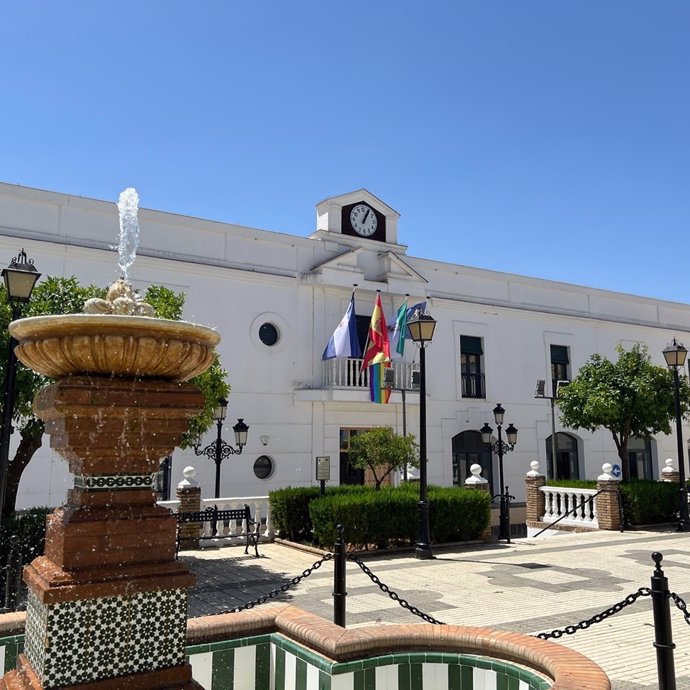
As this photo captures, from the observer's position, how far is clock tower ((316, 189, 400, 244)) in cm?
2200

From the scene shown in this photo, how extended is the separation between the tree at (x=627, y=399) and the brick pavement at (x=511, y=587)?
183 inches

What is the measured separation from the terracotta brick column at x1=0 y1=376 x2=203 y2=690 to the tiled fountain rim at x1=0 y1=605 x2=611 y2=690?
0.89m

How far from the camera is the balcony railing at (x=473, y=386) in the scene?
79.3 ft

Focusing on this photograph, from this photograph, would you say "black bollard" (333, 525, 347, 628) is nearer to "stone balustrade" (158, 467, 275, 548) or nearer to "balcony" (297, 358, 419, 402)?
"stone balustrade" (158, 467, 275, 548)

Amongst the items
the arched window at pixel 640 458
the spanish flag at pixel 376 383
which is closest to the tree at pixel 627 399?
the spanish flag at pixel 376 383

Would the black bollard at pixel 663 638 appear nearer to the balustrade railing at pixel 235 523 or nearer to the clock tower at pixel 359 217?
the balustrade railing at pixel 235 523

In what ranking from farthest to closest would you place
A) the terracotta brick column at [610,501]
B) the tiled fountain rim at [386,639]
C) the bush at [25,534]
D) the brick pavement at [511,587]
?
the terracotta brick column at [610,501], the bush at [25,534], the brick pavement at [511,587], the tiled fountain rim at [386,639]

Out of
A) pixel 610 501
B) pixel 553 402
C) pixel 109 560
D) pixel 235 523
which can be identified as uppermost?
pixel 553 402

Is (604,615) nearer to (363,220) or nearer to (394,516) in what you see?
(394,516)

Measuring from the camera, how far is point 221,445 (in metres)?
17.9

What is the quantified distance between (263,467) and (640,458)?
59.0 feet

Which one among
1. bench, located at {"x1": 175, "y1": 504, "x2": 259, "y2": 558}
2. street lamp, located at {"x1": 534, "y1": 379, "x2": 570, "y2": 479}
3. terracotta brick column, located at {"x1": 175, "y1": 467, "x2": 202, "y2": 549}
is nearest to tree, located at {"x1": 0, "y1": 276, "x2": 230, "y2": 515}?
bench, located at {"x1": 175, "y1": 504, "x2": 259, "y2": 558}

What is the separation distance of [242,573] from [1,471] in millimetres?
4475

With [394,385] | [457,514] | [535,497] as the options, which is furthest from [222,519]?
[535,497]
